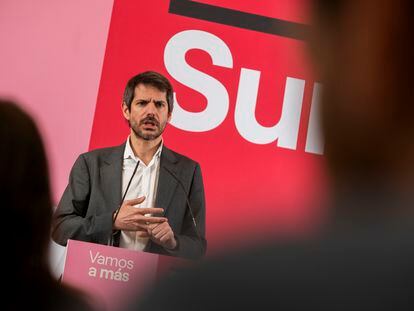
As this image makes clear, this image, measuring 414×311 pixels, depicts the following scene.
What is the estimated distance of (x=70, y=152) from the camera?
2.49 metres

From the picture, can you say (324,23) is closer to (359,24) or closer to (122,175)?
(359,24)

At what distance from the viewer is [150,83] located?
2488 millimetres

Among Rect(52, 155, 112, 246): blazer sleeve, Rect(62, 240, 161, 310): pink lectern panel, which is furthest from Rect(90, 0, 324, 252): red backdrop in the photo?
Rect(62, 240, 161, 310): pink lectern panel

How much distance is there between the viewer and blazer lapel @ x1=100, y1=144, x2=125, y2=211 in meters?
2.42

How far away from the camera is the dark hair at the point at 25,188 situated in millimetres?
994

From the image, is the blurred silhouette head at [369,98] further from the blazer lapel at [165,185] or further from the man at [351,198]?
the blazer lapel at [165,185]

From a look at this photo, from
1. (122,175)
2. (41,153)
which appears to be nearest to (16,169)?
(41,153)

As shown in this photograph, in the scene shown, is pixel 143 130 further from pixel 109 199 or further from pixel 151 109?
pixel 109 199

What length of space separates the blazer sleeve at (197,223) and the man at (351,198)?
1962mm

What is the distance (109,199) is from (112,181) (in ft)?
0.20

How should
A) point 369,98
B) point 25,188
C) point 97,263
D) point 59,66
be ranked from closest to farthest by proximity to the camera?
point 369,98
point 25,188
point 97,263
point 59,66

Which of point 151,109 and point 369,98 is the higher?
point 151,109

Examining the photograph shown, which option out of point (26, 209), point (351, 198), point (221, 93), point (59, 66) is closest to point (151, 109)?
point (221, 93)

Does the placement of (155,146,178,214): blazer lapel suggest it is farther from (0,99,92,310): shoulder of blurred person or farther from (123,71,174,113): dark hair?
(0,99,92,310): shoulder of blurred person
